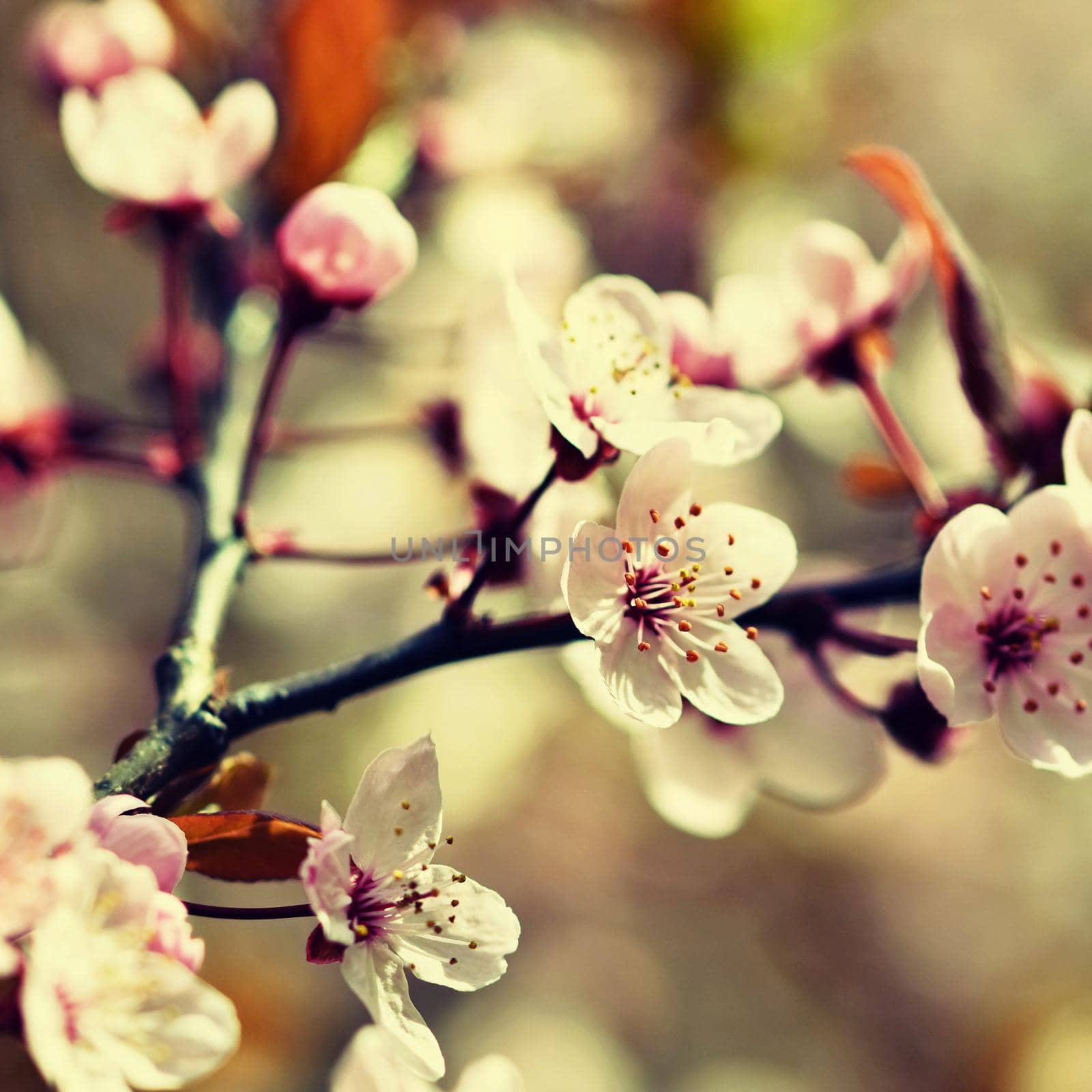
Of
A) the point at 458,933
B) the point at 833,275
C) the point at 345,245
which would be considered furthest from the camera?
the point at 833,275

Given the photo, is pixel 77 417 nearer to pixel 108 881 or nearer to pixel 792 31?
pixel 108 881

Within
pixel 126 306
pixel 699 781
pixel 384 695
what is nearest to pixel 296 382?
pixel 126 306

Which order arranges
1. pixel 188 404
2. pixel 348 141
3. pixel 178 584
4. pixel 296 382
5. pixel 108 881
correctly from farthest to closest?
pixel 296 382
pixel 178 584
pixel 348 141
pixel 188 404
pixel 108 881

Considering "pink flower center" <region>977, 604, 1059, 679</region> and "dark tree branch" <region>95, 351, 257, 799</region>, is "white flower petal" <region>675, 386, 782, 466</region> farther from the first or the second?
"dark tree branch" <region>95, 351, 257, 799</region>

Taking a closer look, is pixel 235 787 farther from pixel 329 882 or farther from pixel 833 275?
pixel 833 275

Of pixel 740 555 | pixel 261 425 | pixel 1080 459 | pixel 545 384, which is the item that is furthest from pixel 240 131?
pixel 1080 459

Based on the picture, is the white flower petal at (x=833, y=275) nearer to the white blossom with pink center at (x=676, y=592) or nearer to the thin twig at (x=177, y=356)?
the white blossom with pink center at (x=676, y=592)

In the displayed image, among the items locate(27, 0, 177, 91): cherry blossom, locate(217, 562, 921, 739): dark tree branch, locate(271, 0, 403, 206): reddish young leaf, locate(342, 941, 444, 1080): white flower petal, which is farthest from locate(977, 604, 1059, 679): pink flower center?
locate(27, 0, 177, 91): cherry blossom
